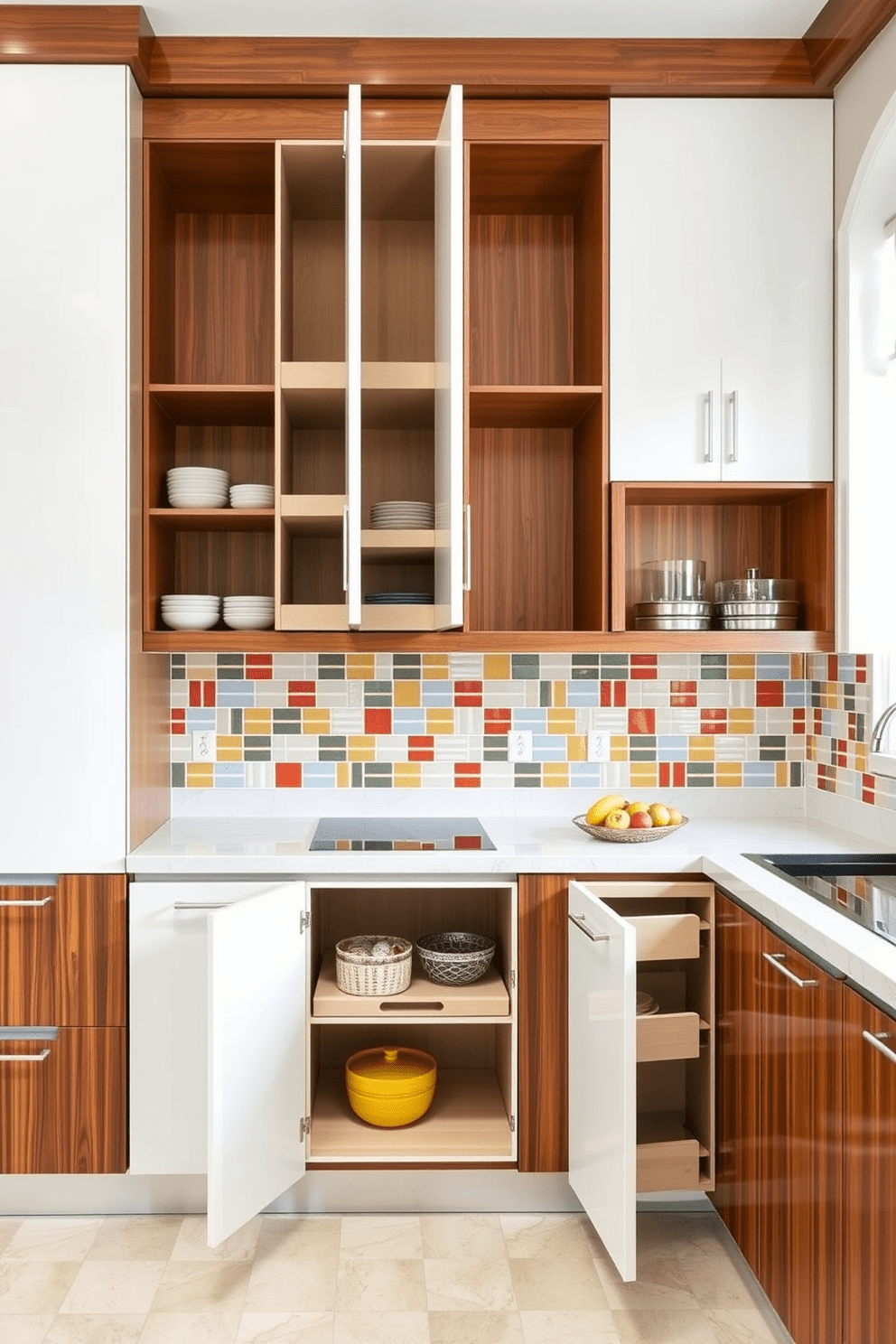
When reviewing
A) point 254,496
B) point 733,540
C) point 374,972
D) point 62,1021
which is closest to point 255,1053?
point 374,972

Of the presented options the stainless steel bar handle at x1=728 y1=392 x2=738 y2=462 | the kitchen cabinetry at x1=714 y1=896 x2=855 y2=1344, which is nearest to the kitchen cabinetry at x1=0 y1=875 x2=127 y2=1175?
the kitchen cabinetry at x1=714 y1=896 x2=855 y2=1344

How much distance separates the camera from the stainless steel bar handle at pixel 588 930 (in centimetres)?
190

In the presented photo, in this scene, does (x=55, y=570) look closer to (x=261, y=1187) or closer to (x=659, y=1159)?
(x=261, y=1187)

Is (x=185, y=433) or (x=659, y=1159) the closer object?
(x=659, y=1159)

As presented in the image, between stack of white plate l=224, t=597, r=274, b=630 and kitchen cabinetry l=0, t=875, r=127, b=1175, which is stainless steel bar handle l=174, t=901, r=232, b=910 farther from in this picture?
stack of white plate l=224, t=597, r=274, b=630

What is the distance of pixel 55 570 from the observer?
2.24 m

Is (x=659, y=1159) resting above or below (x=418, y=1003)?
below

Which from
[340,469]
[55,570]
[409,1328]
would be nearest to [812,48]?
[340,469]

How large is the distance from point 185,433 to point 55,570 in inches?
26.1

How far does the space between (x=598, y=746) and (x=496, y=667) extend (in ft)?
1.18

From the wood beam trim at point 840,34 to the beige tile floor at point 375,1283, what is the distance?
2671mm

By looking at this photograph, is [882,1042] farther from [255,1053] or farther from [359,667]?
[359,667]

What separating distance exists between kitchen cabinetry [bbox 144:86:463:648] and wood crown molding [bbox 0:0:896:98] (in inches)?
3.9

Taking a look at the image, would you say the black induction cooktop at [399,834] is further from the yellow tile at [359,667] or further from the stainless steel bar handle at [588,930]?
the yellow tile at [359,667]
